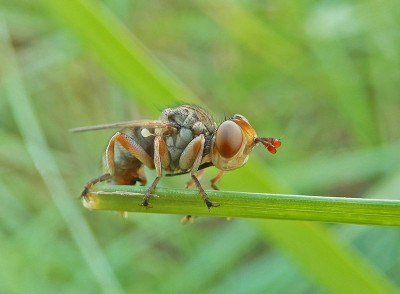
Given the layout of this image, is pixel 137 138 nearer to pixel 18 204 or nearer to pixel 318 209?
pixel 318 209

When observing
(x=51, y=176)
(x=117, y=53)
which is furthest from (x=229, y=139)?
(x=51, y=176)

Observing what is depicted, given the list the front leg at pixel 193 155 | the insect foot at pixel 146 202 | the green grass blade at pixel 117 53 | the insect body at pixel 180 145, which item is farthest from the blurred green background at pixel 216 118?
the insect foot at pixel 146 202

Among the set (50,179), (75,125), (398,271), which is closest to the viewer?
(398,271)

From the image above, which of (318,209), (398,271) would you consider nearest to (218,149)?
(318,209)

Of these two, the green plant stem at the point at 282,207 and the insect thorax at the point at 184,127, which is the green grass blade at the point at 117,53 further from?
the green plant stem at the point at 282,207

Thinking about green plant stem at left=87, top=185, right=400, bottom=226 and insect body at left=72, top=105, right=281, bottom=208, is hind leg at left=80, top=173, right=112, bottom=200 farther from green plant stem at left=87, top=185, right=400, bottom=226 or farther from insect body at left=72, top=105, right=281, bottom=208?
green plant stem at left=87, top=185, right=400, bottom=226

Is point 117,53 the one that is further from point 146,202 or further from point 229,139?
point 146,202

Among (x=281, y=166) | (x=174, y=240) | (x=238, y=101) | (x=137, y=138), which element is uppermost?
(x=137, y=138)
